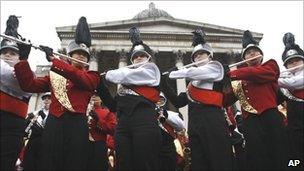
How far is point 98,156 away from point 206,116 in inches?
94.8

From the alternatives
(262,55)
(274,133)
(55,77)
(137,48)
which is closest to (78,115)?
(55,77)

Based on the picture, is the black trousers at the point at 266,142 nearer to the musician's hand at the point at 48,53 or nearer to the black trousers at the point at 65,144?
the black trousers at the point at 65,144

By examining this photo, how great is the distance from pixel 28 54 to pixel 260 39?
109 ft

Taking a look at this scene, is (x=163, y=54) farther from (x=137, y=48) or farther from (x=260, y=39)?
(x=137, y=48)

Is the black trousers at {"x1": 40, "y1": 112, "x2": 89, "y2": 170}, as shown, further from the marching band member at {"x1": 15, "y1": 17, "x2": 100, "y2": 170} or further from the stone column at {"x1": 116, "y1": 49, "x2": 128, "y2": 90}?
the stone column at {"x1": 116, "y1": 49, "x2": 128, "y2": 90}

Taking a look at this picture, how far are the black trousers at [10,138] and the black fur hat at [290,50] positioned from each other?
15.0ft

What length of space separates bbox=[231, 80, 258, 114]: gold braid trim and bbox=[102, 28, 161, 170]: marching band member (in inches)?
51.3

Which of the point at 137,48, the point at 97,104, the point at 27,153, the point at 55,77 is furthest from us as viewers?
the point at 97,104

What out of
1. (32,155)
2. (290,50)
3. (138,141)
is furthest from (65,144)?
(290,50)

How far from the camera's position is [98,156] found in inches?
294

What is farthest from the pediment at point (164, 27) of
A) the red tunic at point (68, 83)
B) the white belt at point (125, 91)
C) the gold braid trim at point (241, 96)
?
the red tunic at point (68, 83)

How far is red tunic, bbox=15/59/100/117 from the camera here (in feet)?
18.7

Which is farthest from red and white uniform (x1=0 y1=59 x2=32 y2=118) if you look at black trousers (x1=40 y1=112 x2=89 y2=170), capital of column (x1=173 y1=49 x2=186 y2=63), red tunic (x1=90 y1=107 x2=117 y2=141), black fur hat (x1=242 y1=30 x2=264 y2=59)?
capital of column (x1=173 y1=49 x2=186 y2=63)

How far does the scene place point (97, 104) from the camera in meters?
8.53
